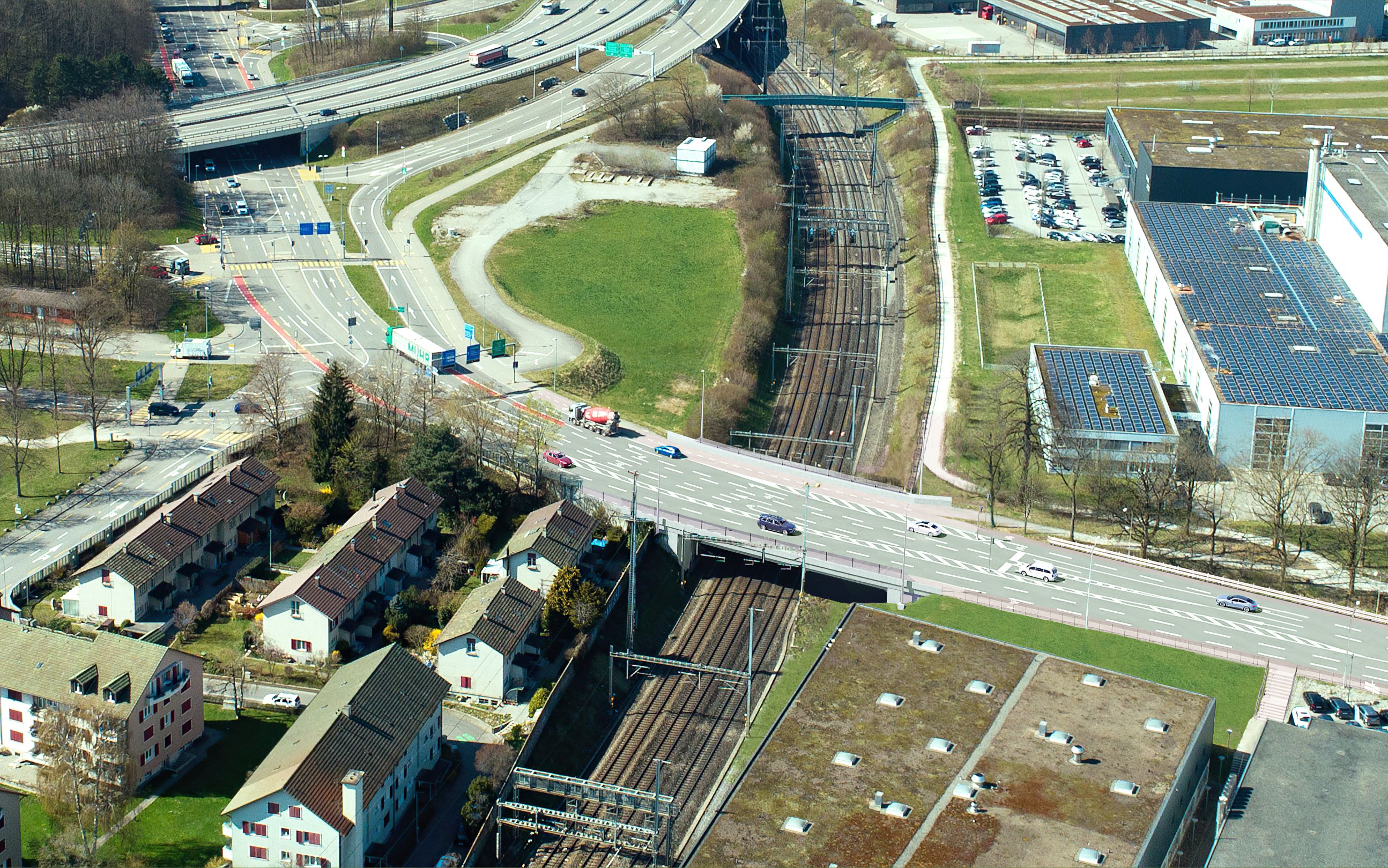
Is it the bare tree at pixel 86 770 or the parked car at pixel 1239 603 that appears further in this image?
the parked car at pixel 1239 603

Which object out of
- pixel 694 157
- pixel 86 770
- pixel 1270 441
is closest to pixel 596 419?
pixel 1270 441

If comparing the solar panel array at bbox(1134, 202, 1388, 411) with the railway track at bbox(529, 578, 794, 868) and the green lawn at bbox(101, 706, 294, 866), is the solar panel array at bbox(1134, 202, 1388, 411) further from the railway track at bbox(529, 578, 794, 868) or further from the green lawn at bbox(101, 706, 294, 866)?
the green lawn at bbox(101, 706, 294, 866)

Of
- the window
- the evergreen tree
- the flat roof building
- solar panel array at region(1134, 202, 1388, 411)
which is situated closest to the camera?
the flat roof building

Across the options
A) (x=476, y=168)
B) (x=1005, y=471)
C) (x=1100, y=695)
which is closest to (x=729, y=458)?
(x=1005, y=471)

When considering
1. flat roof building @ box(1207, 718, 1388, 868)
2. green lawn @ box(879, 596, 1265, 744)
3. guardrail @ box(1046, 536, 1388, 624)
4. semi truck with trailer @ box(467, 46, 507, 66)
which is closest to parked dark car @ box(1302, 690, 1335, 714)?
green lawn @ box(879, 596, 1265, 744)

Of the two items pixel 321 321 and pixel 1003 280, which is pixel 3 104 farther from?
pixel 1003 280

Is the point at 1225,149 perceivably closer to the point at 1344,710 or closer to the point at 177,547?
the point at 1344,710

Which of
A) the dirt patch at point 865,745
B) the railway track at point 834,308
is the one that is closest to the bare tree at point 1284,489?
the dirt patch at point 865,745

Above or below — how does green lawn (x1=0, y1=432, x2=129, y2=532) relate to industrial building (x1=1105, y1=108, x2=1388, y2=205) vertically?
below

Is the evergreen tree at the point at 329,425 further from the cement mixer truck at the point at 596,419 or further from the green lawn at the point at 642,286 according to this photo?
the green lawn at the point at 642,286
